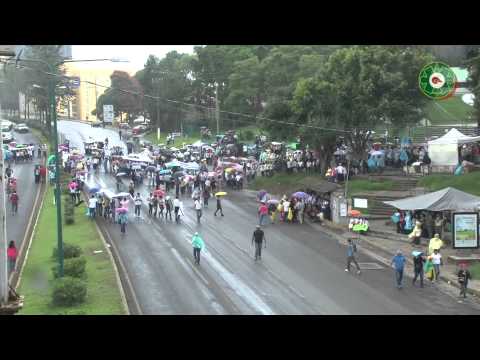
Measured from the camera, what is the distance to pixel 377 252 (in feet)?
94.7

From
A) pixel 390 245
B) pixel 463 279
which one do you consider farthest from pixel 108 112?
pixel 463 279

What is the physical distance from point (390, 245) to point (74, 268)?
42.9ft

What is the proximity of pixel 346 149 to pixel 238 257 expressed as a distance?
834 inches

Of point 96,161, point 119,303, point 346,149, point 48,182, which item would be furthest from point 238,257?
point 96,161

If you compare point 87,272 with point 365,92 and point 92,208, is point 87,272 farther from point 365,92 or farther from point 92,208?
point 365,92

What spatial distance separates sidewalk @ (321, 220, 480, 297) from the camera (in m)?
24.2

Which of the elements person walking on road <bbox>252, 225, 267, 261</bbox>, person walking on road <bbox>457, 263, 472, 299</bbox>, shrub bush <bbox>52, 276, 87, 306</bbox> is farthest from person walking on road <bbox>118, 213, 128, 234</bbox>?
person walking on road <bbox>457, 263, 472, 299</bbox>

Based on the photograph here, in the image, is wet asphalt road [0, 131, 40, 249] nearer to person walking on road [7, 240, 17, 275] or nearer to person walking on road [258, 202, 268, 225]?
person walking on road [7, 240, 17, 275]

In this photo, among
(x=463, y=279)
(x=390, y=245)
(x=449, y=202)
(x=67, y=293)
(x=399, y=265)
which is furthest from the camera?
(x=390, y=245)

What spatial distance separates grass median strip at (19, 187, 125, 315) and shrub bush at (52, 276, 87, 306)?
0.21m

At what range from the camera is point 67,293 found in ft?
68.3

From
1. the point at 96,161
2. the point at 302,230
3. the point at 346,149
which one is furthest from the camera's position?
the point at 96,161

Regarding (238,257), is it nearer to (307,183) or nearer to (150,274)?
(150,274)

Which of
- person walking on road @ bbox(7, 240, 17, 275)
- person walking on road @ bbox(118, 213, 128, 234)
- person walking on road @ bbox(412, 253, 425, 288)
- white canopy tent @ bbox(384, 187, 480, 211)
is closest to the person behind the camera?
person walking on road @ bbox(412, 253, 425, 288)
